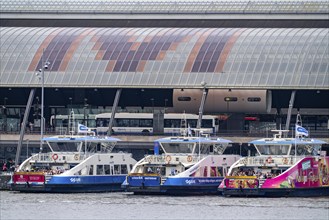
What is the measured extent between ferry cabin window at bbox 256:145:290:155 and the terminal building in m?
15.3

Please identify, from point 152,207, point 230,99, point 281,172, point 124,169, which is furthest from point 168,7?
point 152,207

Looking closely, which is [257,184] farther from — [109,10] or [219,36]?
[109,10]

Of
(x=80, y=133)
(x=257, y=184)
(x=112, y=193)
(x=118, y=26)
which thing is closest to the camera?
(x=257, y=184)

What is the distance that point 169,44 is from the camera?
150 meters

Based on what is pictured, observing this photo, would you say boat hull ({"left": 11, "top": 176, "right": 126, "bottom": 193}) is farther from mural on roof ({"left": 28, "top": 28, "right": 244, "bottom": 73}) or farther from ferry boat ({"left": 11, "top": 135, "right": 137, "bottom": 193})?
mural on roof ({"left": 28, "top": 28, "right": 244, "bottom": 73})

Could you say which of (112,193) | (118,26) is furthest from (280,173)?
(118,26)

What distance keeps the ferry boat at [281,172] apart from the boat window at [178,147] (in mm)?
6440

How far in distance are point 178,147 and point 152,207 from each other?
19.8 meters

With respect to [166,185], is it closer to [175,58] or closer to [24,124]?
[24,124]

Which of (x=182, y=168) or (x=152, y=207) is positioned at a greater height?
(x=182, y=168)

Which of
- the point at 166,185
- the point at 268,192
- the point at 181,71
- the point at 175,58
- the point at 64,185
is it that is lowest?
the point at 268,192

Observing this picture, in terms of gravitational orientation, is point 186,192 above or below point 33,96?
below

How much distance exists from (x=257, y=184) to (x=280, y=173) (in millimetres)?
3349

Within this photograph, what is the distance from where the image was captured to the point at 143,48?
150000mm
